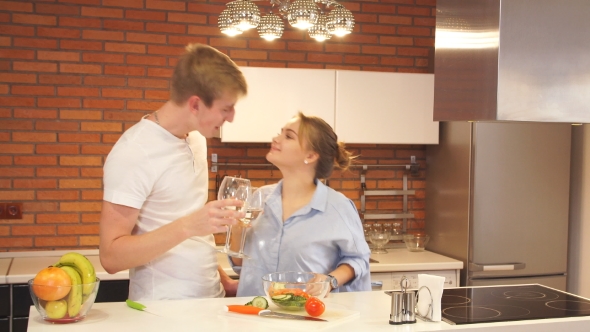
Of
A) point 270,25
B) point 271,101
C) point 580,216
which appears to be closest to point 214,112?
point 270,25

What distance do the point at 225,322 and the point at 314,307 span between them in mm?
279

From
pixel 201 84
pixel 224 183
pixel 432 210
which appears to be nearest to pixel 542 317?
pixel 224 183

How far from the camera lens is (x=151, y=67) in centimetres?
431

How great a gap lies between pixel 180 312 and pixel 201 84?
2.49 feet

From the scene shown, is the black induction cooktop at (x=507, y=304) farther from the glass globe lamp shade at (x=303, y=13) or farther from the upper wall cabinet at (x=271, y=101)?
the upper wall cabinet at (x=271, y=101)

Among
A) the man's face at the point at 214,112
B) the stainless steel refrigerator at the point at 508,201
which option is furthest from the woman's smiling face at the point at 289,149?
the stainless steel refrigerator at the point at 508,201

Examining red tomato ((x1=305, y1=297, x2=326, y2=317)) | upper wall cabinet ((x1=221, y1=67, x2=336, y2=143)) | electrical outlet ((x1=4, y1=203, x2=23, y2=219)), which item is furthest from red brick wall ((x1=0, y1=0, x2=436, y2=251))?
red tomato ((x1=305, y1=297, x2=326, y2=317))

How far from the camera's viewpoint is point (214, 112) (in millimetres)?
2369

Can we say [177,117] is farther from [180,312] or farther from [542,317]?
[542,317]

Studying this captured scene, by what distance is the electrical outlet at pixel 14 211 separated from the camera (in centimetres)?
408

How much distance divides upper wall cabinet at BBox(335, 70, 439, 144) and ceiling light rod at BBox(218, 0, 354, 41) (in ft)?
3.55

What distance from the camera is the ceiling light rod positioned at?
2861 mm

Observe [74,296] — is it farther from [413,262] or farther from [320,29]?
[413,262]

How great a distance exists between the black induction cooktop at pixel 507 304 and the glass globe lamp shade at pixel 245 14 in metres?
1.37
